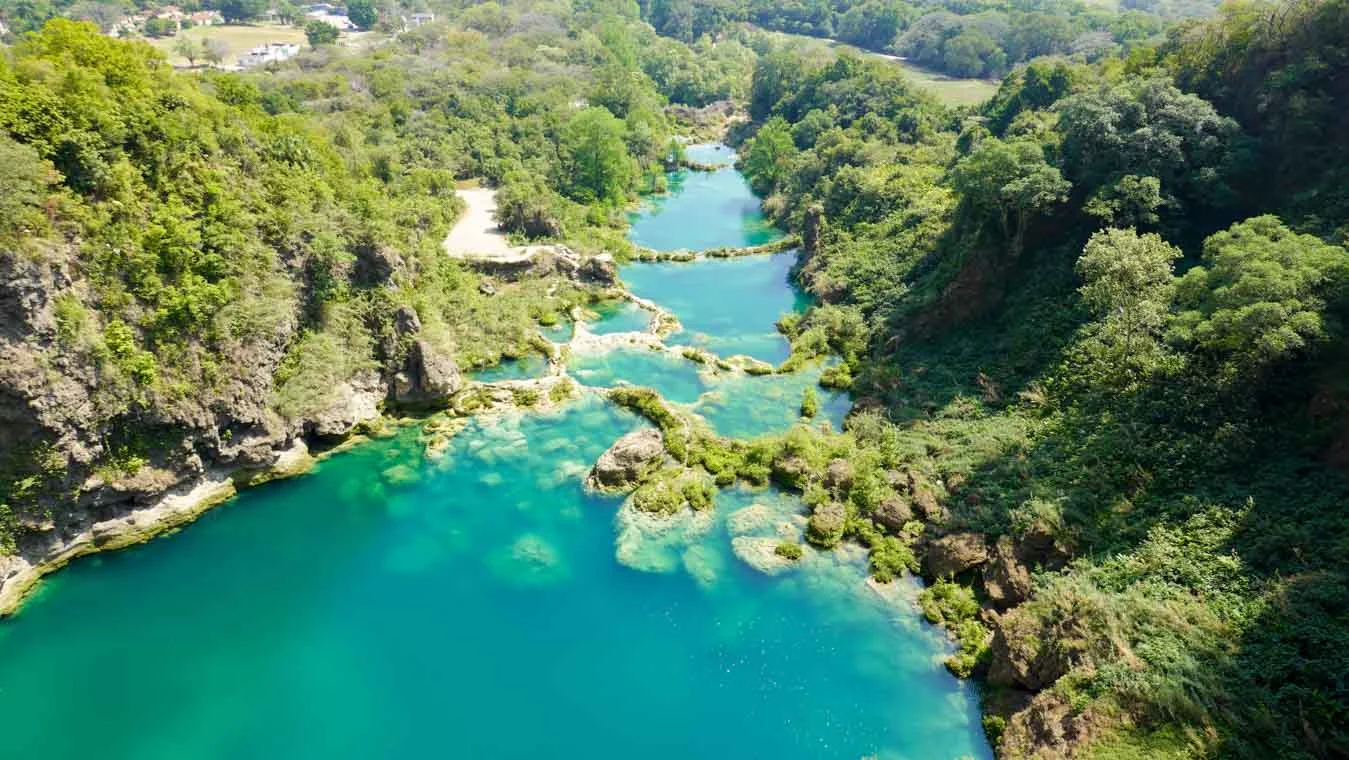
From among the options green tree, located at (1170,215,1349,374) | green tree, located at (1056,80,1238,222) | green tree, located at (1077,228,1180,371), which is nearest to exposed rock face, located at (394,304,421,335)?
Answer: green tree, located at (1077,228,1180,371)

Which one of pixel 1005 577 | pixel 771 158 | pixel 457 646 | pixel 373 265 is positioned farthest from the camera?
pixel 771 158

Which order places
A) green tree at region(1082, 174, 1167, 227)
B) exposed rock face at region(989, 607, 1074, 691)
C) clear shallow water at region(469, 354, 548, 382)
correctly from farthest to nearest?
clear shallow water at region(469, 354, 548, 382), green tree at region(1082, 174, 1167, 227), exposed rock face at region(989, 607, 1074, 691)

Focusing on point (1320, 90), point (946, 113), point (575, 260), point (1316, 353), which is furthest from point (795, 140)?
point (1316, 353)

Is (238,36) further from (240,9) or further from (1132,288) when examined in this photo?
(1132,288)

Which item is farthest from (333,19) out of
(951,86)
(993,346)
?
(993,346)

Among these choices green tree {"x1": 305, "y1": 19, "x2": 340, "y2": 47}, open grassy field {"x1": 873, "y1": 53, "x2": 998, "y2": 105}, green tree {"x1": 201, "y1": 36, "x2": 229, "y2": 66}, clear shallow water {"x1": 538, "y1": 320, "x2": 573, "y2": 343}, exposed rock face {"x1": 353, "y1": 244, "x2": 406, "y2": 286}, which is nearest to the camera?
exposed rock face {"x1": 353, "y1": 244, "x2": 406, "y2": 286}

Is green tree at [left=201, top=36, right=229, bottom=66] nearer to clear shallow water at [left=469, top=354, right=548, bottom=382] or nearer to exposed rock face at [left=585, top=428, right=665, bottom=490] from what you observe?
clear shallow water at [left=469, top=354, right=548, bottom=382]

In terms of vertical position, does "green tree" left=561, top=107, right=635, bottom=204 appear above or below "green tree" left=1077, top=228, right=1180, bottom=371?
below
